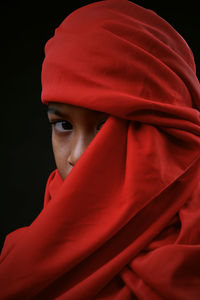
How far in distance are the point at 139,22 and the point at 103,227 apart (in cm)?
44

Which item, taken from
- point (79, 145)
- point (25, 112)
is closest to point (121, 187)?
point (79, 145)

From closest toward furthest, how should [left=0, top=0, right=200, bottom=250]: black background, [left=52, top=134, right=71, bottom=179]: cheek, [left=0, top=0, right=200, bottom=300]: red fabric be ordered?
[left=0, top=0, right=200, bottom=300]: red fabric < [left=52, top=134, right=71, bottom=179]: cheek < [left=0, top=0, right=200, bottom=250]: black background

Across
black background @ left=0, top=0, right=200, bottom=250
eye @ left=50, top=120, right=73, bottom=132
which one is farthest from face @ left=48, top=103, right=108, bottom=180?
black background @ left=0, top=0, right=200, bottom=250

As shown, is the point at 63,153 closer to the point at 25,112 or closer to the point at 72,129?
the point at 72,129

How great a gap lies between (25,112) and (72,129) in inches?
25.7

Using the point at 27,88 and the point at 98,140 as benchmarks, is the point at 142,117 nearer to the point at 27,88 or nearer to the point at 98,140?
the point at 98,140

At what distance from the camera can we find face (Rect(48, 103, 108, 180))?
0.56 meters

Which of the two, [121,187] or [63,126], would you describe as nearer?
[121,187]

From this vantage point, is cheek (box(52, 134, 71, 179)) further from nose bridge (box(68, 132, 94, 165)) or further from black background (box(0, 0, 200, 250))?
black background (box(0, 0, 200, 250))

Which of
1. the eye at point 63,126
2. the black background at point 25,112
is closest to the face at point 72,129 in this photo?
the eye at point 63,126

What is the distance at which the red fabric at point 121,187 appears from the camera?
485 mm

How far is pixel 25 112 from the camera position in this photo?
1.20 m

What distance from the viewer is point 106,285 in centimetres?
51

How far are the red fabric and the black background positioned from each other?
64 centimetres
